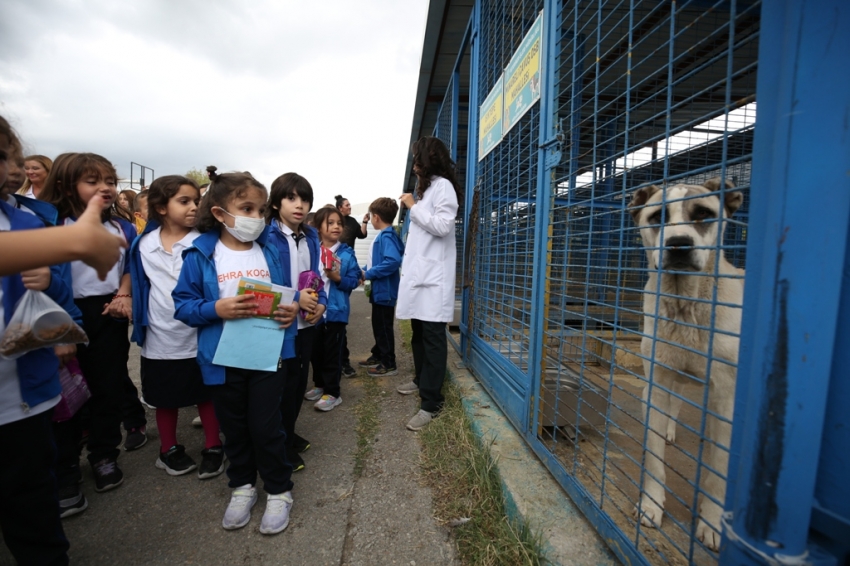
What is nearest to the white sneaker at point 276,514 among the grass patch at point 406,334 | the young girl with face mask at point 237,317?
the young girl with face mask at point 237,317

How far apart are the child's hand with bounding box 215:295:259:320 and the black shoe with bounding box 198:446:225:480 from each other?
1091 millimetres

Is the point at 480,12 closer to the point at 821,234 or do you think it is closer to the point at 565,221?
the point at 565,221

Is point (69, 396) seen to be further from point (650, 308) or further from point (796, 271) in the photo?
point (650, 308)

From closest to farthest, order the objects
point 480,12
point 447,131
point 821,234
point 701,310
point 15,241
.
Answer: point 821,234 < point 15,241 < point 701,310 < point 480,12 < point 447,131

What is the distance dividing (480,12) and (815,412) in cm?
398

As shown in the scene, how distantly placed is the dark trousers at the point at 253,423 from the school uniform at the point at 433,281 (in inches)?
47.3

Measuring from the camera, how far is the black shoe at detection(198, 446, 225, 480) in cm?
243

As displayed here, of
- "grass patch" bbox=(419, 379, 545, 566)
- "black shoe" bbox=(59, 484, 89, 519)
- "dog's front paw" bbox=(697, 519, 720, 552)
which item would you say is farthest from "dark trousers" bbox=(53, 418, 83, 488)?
"dog's front paw" bbox=(697, 519, 720, 552)

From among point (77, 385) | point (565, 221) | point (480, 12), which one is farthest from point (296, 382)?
point (480, 12)

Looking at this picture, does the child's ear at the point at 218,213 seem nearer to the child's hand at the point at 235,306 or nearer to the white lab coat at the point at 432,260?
the child's hand at the point at 235,306

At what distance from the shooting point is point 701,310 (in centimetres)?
185

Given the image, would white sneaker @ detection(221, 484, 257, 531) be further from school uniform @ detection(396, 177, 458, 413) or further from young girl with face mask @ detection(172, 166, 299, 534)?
school uniform @ detection(396, 177, 458, 413)

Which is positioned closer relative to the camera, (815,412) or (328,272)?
(815,412)

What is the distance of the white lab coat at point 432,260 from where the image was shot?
9.68 ft
